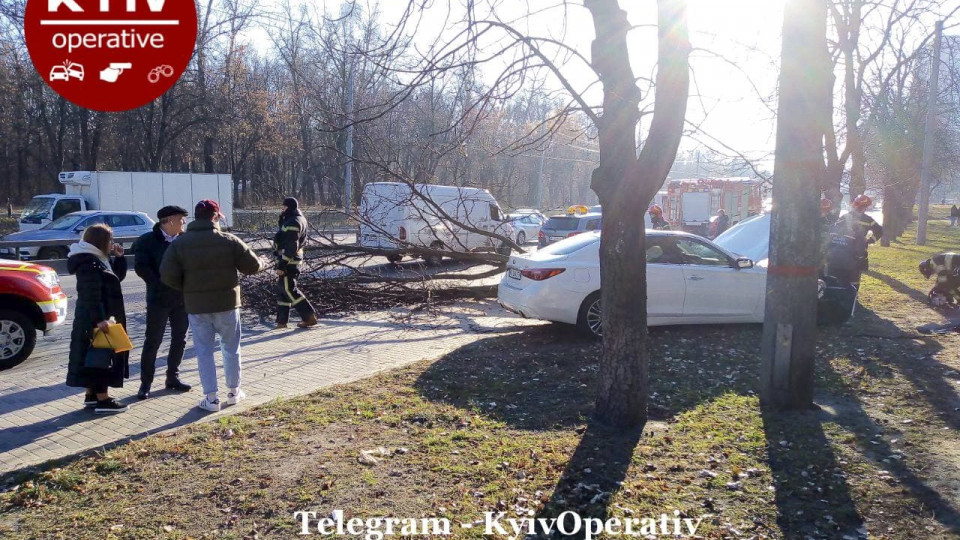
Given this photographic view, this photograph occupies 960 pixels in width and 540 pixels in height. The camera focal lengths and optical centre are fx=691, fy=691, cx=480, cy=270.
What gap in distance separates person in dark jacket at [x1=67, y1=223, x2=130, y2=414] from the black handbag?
0.12ft

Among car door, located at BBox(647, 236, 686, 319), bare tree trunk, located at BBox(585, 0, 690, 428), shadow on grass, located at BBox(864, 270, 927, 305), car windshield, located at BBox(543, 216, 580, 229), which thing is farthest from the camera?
car windshield, located at BBox(543, 216, 580, 229)

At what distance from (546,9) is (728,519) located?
15.2 ft

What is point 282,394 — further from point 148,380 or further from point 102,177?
point 102,177

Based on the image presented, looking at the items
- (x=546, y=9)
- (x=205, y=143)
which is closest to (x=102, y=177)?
(x=205, y=143)

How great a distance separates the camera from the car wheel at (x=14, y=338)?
7734 mm

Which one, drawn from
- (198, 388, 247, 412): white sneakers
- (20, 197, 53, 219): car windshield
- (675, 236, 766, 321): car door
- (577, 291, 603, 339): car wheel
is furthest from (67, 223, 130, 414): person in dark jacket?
(20, 197, 53, 219): car windshield

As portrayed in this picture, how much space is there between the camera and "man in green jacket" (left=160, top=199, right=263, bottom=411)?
5.93 meters

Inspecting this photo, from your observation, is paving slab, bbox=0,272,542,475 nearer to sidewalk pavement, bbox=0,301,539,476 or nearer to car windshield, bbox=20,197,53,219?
sidewalk pavement, bbox=0,301,539,476

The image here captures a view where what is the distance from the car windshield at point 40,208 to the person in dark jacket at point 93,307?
20.8 metres

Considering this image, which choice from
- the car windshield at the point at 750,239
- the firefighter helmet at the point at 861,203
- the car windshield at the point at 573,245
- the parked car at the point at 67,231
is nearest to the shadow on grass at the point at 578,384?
the car windshield at the point at 573,245

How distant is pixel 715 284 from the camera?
31.8 ft

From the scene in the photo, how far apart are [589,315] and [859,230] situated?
5.07m

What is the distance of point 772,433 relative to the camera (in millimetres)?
5457

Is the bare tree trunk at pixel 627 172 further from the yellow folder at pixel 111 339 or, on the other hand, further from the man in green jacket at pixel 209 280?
the yellow folder at pixel 111 339
